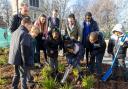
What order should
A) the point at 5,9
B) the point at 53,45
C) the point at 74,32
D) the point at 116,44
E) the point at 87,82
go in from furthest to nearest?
the point at 5,9 < the point at 116,44 < the point at 74,32 < the point at 53,45 < the point at 87,82

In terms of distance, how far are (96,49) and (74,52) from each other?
2.21ft

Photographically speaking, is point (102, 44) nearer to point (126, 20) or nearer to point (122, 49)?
point (122, 49)

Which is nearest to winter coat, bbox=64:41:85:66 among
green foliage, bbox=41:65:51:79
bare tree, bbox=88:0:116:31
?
green foliage, bbox=41:65:51:79

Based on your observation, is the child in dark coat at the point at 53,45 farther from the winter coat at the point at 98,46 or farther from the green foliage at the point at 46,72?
the winter coat at the point at 98,46

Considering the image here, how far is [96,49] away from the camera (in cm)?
883

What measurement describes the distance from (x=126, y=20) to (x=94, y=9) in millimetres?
8979

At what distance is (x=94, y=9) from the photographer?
4369cm

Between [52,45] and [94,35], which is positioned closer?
[94,35]

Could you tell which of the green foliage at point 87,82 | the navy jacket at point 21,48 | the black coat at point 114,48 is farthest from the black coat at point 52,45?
the navy jacket at point 21,48

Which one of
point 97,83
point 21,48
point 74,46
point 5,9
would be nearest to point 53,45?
point 74,46

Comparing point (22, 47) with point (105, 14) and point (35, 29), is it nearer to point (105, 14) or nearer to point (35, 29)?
point (35, 29)

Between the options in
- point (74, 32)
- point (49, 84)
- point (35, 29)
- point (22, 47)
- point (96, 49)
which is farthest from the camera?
point (96, 49)

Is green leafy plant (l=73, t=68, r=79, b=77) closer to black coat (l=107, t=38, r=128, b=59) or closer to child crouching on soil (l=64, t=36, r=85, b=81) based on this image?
child crouching on soil (l=64, t=36, r=85, b=81)

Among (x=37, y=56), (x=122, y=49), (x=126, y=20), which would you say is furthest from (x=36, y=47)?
(x=126, y=20)
